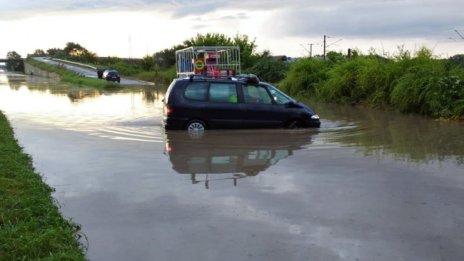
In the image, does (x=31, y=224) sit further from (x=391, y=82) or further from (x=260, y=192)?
(x=391, y=82)

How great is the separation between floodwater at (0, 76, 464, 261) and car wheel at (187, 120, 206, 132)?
0.34m

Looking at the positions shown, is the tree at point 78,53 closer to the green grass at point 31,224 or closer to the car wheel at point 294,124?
the car wheel at point 294,124

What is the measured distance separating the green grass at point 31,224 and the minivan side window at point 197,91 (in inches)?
225

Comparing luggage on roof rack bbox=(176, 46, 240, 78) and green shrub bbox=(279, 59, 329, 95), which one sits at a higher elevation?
luggage on roof rack bbox=(176, 46, 240, 78)

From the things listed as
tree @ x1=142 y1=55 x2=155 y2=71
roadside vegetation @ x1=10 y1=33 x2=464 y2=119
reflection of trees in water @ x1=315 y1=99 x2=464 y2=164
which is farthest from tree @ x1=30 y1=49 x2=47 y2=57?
reflection of trees in water @ x1=315 y1=99 x2=464 y2=164

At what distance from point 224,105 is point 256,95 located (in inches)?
33.5

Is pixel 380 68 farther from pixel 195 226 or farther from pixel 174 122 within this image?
pixel 195 226

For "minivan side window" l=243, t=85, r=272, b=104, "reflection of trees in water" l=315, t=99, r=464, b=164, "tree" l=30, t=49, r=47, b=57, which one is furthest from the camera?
"tree" l=30, t=49, r=47, b=57

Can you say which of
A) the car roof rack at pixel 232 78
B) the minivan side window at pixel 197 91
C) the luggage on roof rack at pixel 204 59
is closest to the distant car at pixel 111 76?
the luggage on roof rack at pixel 204 59

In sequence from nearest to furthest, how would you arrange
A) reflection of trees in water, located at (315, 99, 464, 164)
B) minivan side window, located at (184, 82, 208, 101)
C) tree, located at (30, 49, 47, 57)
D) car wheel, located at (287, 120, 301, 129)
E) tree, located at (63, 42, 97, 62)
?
reflection of trees in water, located at (315, 99, 464, 164) → minivan side window, located at (184, 82, 208, 101) → car wheel, located at (287, 120, 301, 129) → tree, located at (63, 42, 97, 62) → tree, located at (30, 49, 47, 57)

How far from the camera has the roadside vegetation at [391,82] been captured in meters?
17.0

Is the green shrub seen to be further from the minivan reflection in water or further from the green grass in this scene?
the green grass

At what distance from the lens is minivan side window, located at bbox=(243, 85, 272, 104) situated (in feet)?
44.0

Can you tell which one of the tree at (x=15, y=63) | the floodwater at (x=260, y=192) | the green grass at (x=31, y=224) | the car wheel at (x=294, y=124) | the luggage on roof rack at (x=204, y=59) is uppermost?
the tree at (x=15, y=63)
